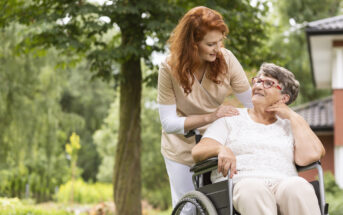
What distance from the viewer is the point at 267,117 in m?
3.37

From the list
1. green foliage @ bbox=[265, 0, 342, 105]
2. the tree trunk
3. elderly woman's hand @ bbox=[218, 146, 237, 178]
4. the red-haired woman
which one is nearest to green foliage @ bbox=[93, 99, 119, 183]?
green foliage @ bbox=[265, 0, 342, 105]

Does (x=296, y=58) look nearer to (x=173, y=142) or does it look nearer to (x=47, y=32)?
(x=47, y=32)

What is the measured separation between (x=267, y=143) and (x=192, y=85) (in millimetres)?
559

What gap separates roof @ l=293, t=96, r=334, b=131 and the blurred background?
77 mm

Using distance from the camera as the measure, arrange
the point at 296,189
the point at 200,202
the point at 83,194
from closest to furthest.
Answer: the point at 296,189, the point at 200,202, the point at 83,194

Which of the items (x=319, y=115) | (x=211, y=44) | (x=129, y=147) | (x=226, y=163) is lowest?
(x=319, y=115)

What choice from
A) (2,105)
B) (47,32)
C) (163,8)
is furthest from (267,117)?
(2,105)

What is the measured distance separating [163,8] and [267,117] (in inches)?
177

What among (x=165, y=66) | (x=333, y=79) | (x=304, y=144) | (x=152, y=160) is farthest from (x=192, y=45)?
(x=152, y=160)

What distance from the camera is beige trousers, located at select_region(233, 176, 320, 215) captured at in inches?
111

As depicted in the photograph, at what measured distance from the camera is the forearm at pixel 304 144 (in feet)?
10.4

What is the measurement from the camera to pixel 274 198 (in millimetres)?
2883

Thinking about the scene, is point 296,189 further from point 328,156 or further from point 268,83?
point 328,156

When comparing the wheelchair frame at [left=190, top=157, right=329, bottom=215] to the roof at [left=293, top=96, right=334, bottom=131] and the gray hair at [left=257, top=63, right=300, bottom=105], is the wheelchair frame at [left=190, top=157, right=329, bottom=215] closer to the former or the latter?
the gray hair at [left=257, top=63, right=300, bottom=105]
